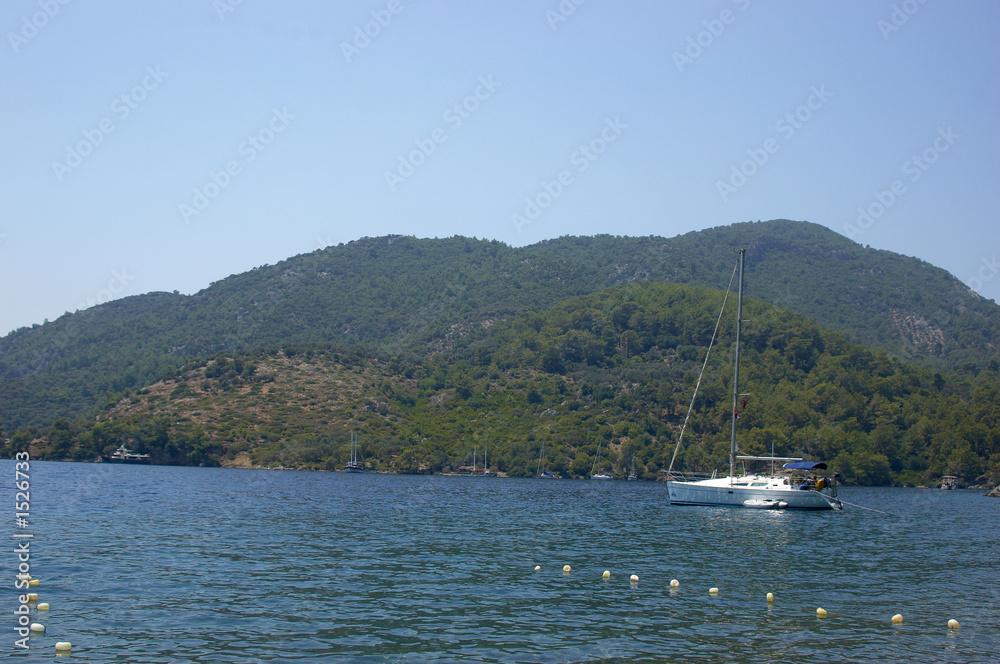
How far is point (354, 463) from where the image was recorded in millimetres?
151125

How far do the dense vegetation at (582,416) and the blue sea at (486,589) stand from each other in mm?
95405

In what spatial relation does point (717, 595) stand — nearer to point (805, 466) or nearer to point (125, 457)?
point (805, 466)

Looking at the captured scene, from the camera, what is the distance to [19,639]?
1970cm

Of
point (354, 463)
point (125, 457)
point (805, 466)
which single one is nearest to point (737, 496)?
point (805, 466)

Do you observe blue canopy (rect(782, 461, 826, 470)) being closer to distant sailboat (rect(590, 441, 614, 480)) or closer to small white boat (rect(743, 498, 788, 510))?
small white boat (rect(743, 498, 788, 510))

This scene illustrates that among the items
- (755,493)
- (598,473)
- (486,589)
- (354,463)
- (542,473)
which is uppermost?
(486,589)

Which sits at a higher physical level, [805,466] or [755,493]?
[805,466]

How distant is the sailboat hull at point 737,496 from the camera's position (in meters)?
67.1

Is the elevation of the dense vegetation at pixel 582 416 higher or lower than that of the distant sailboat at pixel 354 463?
higher

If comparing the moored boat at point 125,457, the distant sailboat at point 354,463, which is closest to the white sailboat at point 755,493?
the distant sailboat at point 354,463

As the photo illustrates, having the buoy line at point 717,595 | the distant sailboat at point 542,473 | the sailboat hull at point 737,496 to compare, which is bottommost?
the distant sailboat at point 542,473

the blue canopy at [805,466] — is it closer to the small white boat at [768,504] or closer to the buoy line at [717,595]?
the small white boat at [768,504]

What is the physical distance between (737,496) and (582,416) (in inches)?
4022

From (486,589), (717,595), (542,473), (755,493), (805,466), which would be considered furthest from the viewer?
(542,473)
